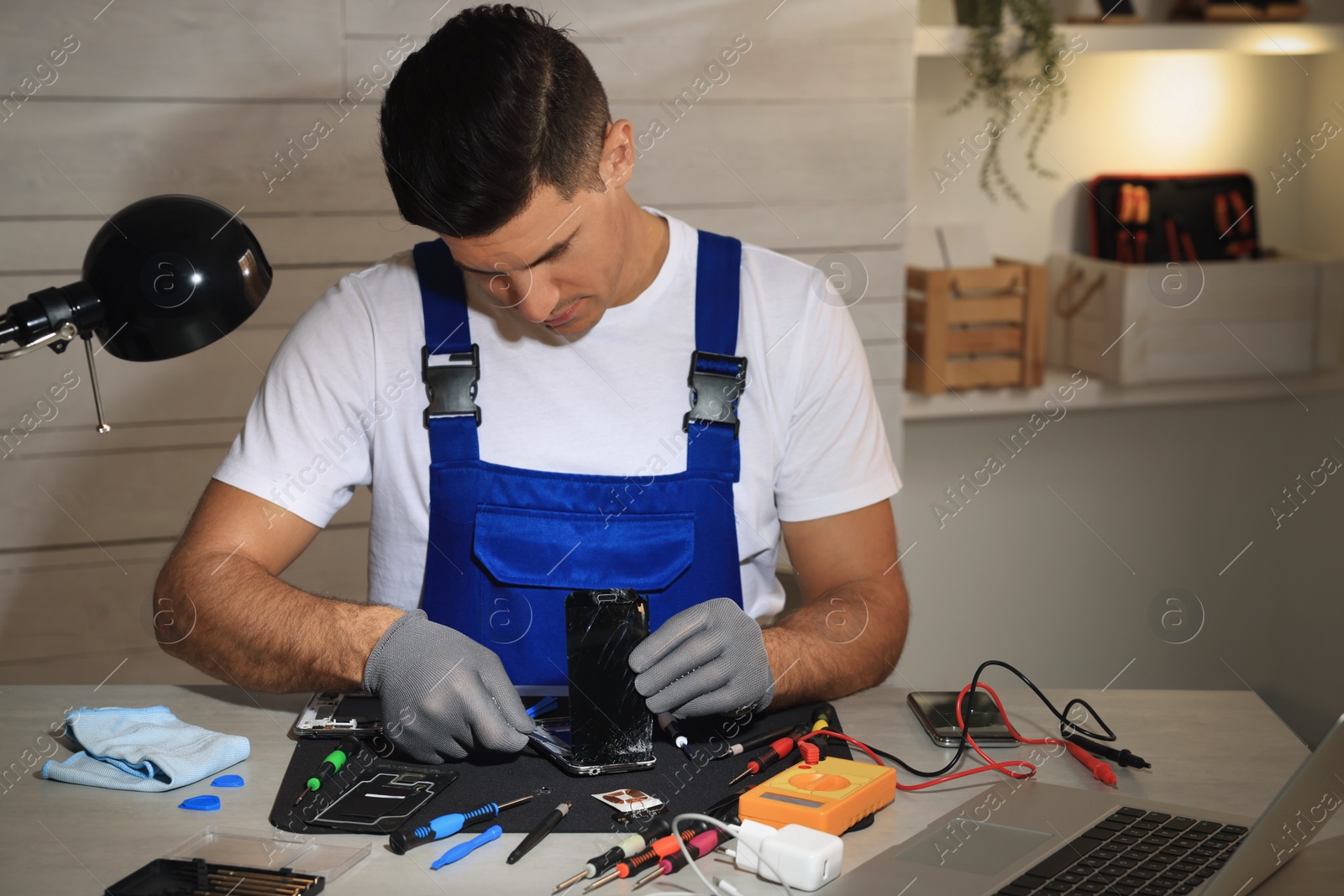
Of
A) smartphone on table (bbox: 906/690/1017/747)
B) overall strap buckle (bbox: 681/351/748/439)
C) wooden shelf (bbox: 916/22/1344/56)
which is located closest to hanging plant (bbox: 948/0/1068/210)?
wooden shelf (bbox: 916/22/1344/56)

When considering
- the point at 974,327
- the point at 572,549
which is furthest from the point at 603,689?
the point at 974,327

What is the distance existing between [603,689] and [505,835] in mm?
150

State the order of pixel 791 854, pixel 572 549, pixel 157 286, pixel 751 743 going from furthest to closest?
pixel 572 549
pixel 751 743
pixel 157 286
pixel 791 854

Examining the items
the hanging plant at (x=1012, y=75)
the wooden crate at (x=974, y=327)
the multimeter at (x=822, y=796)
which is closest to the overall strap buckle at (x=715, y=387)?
the multimeter at (x=822, y=796)

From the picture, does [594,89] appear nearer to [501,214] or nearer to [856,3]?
[501,214]

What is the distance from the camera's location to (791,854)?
0.83 m

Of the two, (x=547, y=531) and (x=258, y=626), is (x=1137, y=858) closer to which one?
(x=547, y=531)

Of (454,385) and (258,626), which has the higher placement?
(454,385)

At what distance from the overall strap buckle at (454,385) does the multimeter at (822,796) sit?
24.0 inches

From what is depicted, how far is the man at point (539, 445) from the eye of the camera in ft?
3.83

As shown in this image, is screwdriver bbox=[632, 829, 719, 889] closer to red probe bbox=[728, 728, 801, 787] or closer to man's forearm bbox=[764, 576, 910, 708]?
red probe bbox=[728, 728, 801, 787]

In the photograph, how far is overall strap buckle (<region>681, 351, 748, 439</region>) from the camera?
1.40 metres

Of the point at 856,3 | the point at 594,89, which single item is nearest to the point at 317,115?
the point at 594,89

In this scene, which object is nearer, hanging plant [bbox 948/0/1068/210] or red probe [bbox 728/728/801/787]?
red probe [bbox 728/728/801/787]
